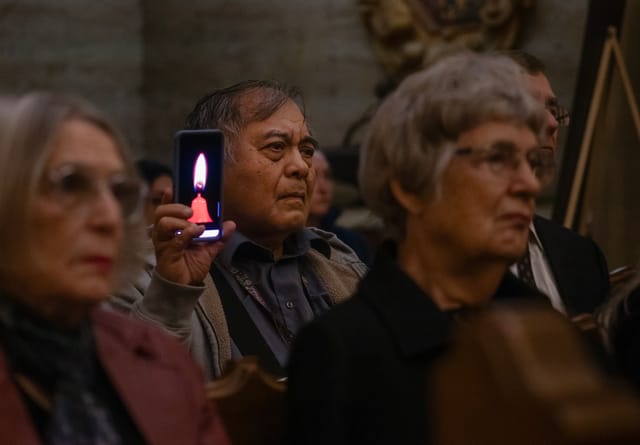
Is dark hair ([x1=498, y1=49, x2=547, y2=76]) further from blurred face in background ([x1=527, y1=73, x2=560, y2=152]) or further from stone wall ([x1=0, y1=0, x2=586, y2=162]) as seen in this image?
stone wall ([x1=0, y1=0, x2=586, y2=162])

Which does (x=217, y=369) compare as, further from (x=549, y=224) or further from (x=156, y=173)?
(x=156, y=173)

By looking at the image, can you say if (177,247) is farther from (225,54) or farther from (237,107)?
(225,54)

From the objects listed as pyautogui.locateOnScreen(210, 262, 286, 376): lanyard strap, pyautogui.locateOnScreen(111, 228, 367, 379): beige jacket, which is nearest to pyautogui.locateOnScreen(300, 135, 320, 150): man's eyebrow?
pyautogui.locateOnScreen(111, 228, 367, 379): beige jacket

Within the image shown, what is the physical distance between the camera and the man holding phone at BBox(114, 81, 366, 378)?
304 centimetres

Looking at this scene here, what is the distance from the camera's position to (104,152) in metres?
2.23

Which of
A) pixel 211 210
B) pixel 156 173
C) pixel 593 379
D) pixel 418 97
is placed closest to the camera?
pixel 593 379

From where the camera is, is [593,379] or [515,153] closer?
[593,379]

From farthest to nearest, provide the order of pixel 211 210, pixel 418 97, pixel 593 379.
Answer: pixel 211 210 < pixel 418 97 < pixel 593 379

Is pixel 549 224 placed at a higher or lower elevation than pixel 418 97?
lower

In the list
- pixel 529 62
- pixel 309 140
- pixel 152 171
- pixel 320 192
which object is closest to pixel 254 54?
pixel 320 192

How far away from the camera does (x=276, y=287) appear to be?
11.1 feet

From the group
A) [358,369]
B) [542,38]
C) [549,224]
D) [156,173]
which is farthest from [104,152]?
[542,38]

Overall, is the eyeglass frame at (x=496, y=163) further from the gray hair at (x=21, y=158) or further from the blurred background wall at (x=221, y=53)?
the blurred background wall at (x=221, y=53)

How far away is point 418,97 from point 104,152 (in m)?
0.58
